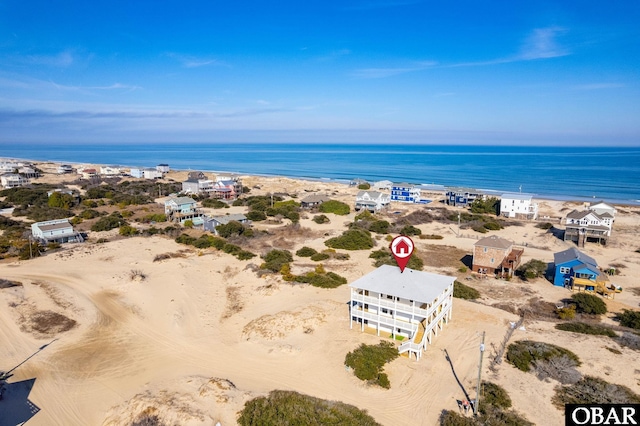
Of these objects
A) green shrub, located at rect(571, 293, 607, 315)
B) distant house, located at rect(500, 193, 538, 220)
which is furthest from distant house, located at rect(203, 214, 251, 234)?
distant house, located at rect(500, 193, 538, 220)

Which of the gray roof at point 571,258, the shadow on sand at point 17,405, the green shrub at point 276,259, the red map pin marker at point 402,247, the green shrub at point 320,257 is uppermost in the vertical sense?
the red map pin marker at point 402,247

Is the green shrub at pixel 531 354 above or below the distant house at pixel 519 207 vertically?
below

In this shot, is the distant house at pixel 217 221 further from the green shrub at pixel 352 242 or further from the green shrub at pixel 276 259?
the green shrub at pixel 352 242

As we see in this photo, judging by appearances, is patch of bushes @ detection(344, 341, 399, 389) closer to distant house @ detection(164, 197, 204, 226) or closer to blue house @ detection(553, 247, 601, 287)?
blue house @ detection(553, 247, 601, 287)

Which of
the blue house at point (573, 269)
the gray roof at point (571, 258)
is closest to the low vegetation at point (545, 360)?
the blue house at point (573, 269)

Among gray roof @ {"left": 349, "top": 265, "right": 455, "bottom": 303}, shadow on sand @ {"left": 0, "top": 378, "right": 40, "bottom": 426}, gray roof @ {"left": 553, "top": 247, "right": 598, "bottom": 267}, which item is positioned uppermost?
gray roof @ {"left": 349, "top": 265, "right": 455, "bottom": 303}

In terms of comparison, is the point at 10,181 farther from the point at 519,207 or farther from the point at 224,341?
the point at 519,207

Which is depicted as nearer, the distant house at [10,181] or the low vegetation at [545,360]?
the low vegetation at [545,360]
